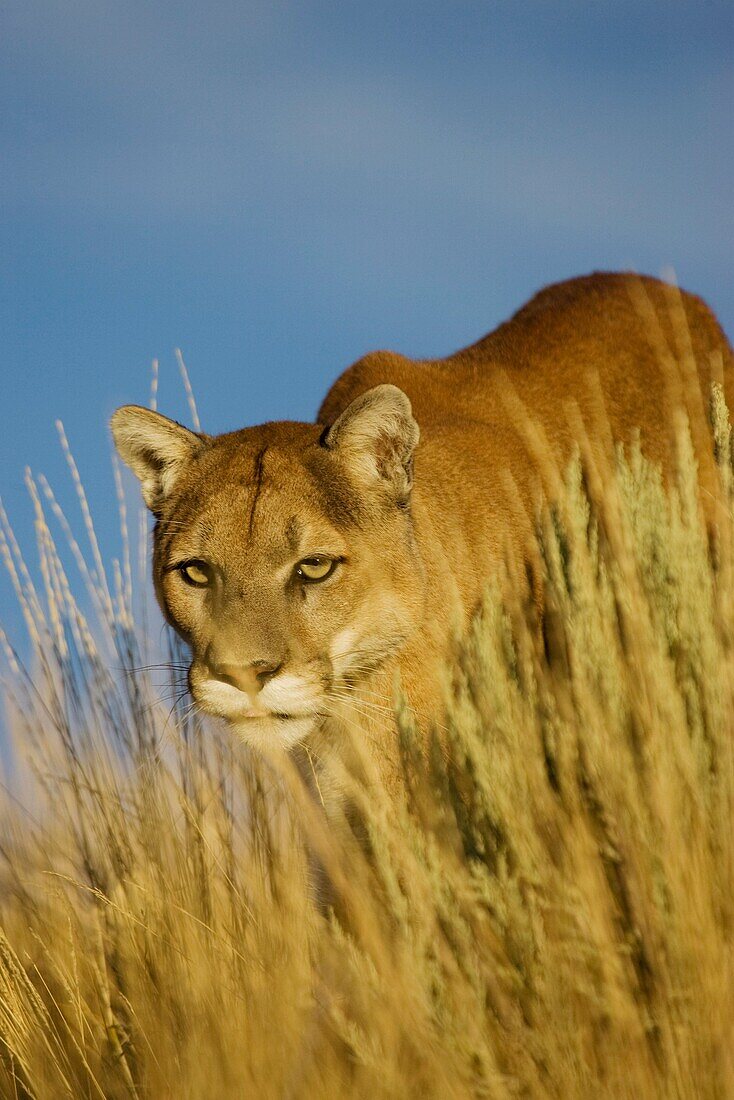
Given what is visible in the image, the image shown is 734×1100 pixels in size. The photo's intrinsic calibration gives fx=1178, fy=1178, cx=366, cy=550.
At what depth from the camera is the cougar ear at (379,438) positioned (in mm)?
4125

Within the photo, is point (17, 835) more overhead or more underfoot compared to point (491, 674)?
more underfoot

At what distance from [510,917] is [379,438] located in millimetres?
1939

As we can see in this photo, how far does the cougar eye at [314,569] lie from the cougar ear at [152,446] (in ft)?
2.57

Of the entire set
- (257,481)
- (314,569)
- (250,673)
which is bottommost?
(250,673)

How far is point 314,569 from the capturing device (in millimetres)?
3998

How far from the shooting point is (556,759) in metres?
2.99

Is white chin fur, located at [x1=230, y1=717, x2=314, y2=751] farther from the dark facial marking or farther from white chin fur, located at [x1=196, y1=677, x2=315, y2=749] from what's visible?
the dark facial marking

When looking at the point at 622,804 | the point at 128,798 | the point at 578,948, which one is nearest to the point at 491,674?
the point at 622,804

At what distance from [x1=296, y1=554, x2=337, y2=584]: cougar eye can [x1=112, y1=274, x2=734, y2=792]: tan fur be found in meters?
0.03

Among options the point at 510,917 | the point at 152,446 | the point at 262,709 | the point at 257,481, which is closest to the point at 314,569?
the point at 257,481

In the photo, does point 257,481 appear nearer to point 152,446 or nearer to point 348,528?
point 348,528

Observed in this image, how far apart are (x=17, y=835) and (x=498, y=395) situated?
9.44 ft

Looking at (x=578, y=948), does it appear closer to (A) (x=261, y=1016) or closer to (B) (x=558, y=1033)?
(B) (x=558, y=1033)

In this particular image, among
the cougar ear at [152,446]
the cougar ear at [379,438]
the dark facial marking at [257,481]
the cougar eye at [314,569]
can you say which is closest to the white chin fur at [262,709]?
the cougar eye at [314,569]
